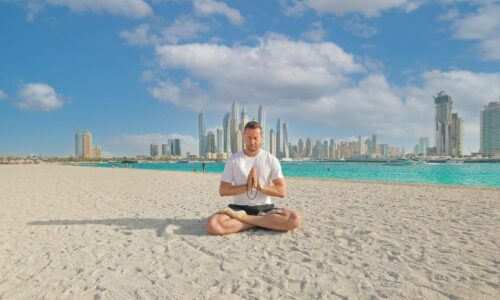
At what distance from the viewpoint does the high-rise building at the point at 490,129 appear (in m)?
162

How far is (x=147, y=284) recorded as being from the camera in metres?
3.80

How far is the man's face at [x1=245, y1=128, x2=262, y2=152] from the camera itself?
5508 millimetres

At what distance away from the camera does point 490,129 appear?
6486 inches

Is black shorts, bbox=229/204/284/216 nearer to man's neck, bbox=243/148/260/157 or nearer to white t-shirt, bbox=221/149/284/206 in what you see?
white t-shirt, bbox=221/149/284/206

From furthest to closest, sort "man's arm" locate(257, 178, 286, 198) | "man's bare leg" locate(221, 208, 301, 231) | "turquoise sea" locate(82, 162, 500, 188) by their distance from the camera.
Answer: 1. "turquoise sea" locate(82, 162, 500, 188)
2. "man's bare leg" locate(221, 208, 301, 231)
3. "man's arm" locate(257, 178, 286, 198)

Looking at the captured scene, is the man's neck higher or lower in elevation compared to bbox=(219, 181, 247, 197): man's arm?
higher

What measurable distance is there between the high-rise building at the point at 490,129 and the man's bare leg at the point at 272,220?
190033 mm

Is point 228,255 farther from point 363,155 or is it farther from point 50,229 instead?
point 363,155

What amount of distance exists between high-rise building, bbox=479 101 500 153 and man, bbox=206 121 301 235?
190225 mm

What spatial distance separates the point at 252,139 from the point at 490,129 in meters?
197

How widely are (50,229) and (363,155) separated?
18178 cm

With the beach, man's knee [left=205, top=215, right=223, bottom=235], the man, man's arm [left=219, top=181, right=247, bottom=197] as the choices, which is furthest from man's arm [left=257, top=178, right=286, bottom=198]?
man's knee [left=205, top=215, right=223, bottom=235]

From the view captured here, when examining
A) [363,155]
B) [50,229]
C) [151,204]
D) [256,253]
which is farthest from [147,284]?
[363,155]

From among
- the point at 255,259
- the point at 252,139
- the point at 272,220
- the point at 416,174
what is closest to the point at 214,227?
the point at 272,220
